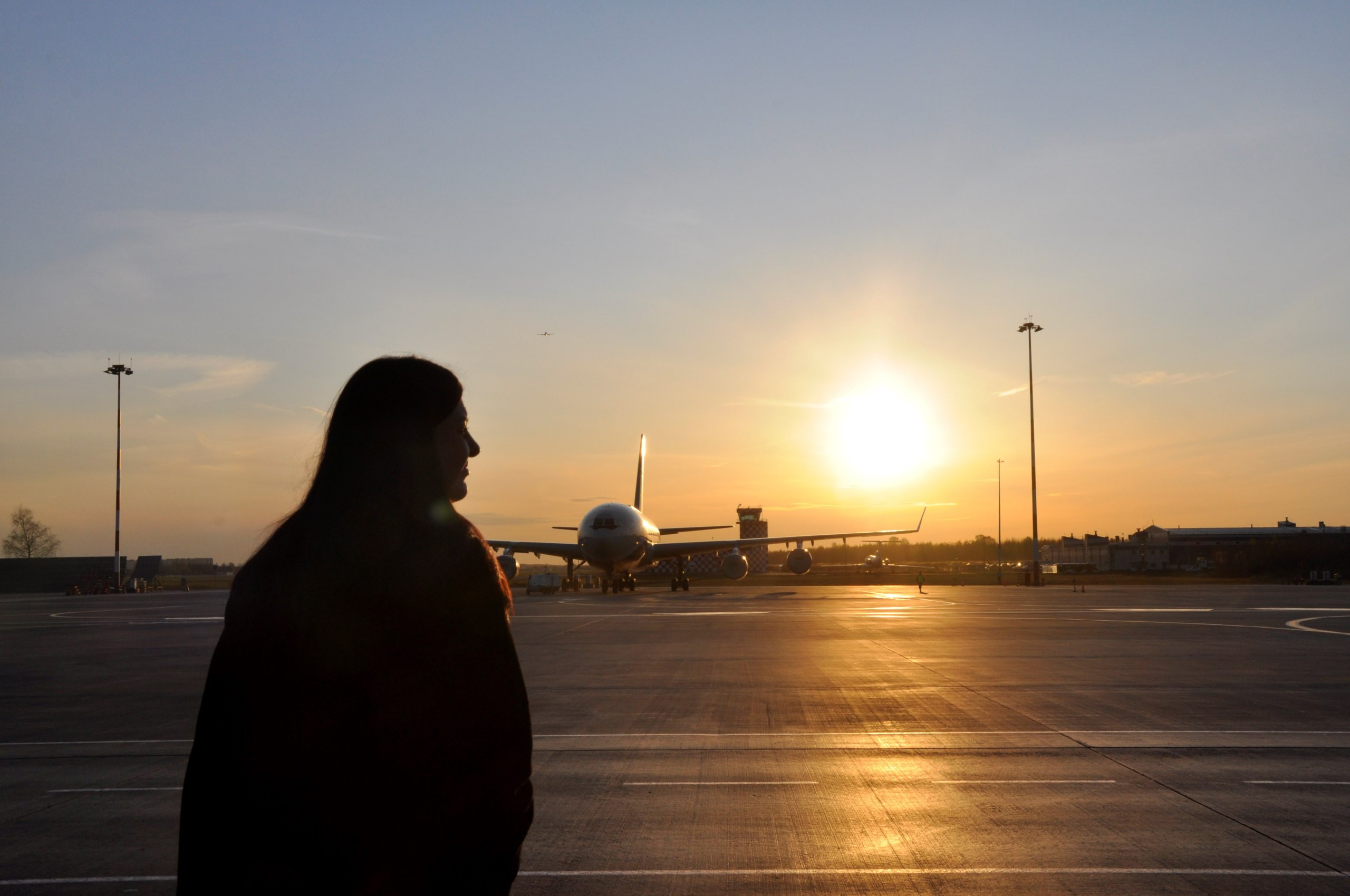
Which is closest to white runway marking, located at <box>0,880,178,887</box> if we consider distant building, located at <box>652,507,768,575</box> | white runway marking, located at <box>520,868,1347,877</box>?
white runway marking, located at <box>520,868,1347,877</box>

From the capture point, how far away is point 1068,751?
985 centimetres

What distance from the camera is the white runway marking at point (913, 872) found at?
19.9 ft

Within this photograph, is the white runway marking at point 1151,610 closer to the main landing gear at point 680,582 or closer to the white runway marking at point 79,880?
the main landing gear at point 680,582

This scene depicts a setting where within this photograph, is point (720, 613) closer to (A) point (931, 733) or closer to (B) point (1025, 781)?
(A) point (931, 733)

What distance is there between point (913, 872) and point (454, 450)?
4731 mm

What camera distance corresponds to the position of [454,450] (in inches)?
105

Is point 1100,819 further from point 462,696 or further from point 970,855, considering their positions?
point 462,696

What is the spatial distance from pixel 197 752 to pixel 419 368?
1028 millimetres

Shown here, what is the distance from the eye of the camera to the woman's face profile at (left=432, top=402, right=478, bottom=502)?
2621 mm

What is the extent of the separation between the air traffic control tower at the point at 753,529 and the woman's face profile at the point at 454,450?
121 metres

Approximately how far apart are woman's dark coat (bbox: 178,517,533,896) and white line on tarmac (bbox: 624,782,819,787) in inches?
256

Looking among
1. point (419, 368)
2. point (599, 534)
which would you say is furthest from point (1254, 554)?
point (419, 368)

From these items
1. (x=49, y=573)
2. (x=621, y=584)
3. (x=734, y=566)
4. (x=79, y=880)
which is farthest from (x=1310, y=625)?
(x=49, y=573)

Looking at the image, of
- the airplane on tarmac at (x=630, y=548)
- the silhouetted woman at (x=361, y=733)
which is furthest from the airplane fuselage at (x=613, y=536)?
the silhouetted woman at (x=361, y=733)
